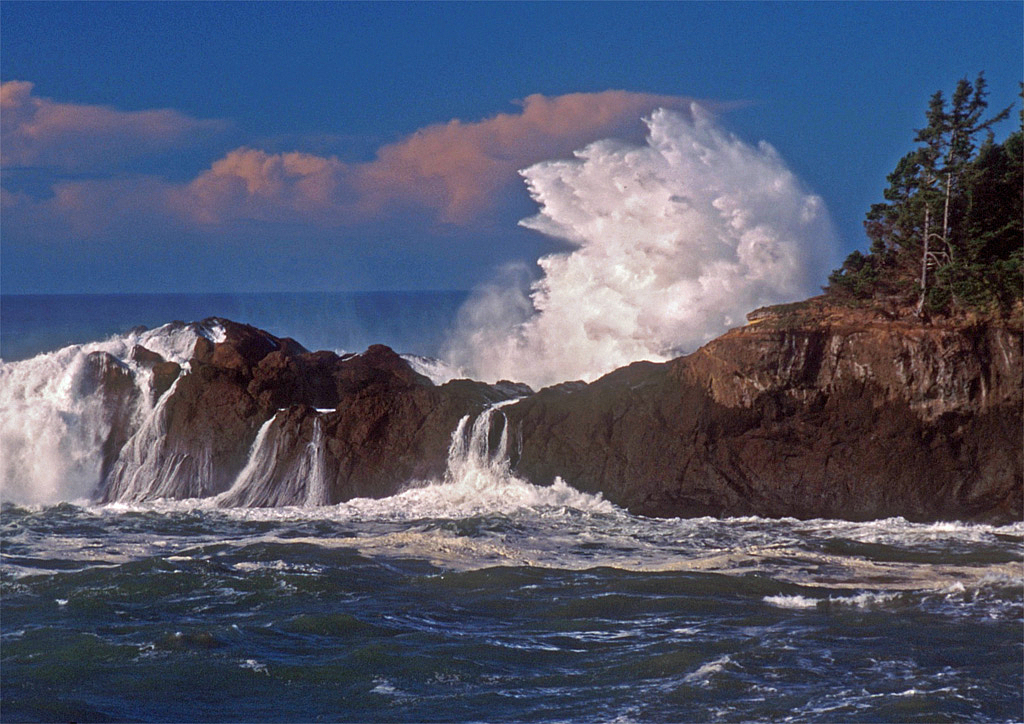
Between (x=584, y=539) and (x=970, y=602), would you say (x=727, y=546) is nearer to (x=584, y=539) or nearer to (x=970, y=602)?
(x=584, y=539)

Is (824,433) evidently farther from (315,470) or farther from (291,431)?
(291,431)

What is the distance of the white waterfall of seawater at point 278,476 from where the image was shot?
24062 millimetres

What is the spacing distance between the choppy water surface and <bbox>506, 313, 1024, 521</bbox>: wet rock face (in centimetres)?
76

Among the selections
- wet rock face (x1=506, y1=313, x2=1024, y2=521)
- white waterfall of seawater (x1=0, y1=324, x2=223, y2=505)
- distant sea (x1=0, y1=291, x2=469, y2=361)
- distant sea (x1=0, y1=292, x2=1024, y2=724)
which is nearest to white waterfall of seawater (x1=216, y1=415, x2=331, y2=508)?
distant sea (x1=0, y1=292, x2=1024, y2=724)

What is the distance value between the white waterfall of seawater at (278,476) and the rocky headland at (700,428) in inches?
1.6

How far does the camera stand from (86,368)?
27031 millimetres

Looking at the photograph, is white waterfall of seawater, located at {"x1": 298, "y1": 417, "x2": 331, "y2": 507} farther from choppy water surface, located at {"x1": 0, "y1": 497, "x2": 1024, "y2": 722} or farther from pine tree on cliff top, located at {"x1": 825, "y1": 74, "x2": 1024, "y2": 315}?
pine tree on cliff top, located at {"x1": 825, "y1": 74, "x2": 1024, "y2": 315}

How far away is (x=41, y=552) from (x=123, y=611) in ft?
15.2

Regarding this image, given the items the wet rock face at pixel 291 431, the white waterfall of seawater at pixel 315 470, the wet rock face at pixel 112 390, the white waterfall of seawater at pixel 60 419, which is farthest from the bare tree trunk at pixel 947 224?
the wet rock face at pixel 112 390

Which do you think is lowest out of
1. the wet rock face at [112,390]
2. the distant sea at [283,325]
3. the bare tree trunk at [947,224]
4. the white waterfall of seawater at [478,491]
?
the white waterfall of seawater at [478,491]

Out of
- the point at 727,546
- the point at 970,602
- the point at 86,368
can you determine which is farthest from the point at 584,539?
the point at 86,368

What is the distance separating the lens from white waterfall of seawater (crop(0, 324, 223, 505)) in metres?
25.4

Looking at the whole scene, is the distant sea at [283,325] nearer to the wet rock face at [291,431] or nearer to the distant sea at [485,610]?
the wet rock face at [291,431]

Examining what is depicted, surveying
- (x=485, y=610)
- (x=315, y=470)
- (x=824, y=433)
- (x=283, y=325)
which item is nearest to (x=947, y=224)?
(x=824, y=433)
